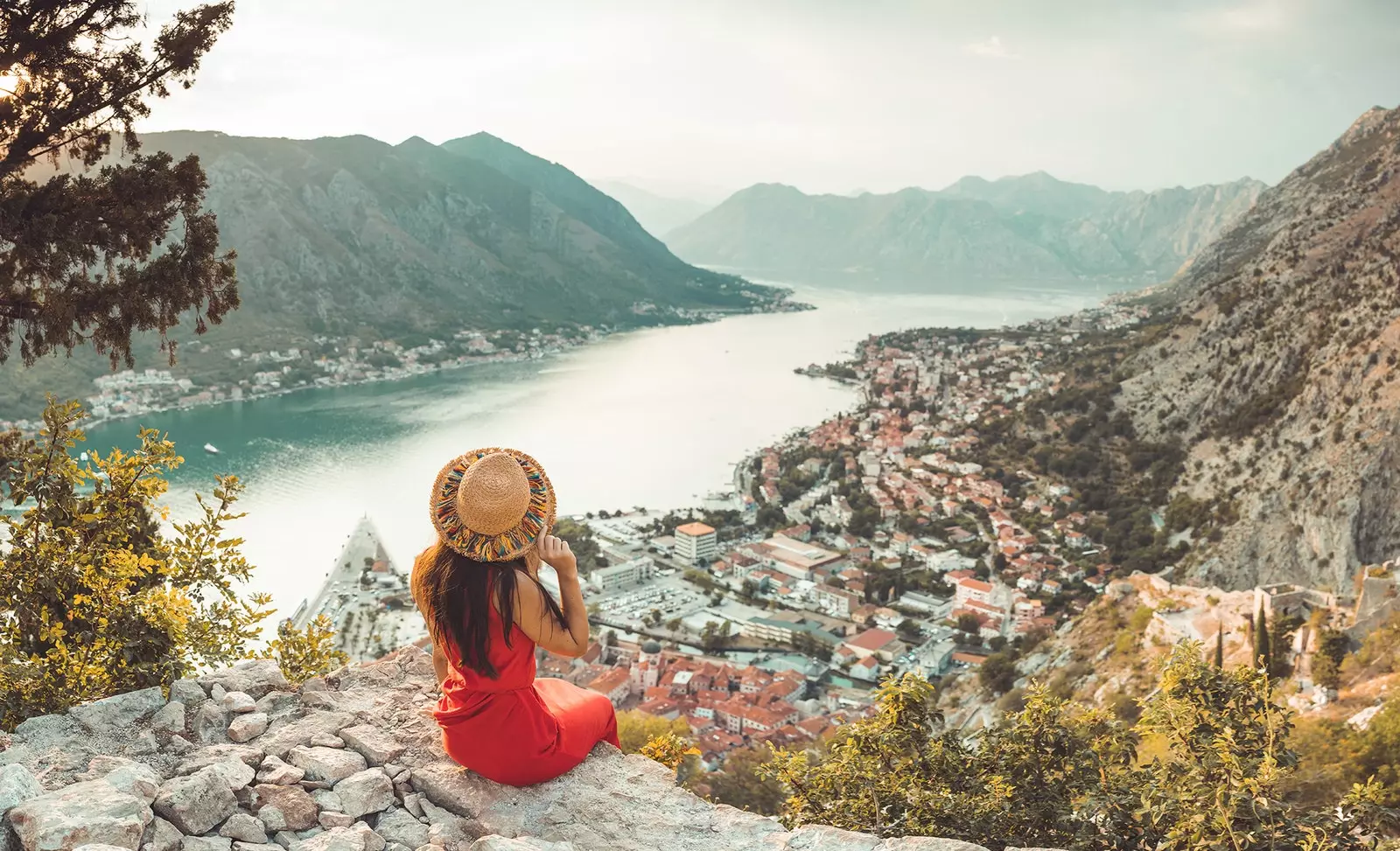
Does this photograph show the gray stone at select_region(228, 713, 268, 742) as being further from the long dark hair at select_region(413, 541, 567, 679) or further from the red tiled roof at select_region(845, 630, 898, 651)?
the red tiled roof at select_region(845, 630, 898, 651)

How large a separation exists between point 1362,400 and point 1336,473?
211 cm

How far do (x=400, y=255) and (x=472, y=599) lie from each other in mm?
77591

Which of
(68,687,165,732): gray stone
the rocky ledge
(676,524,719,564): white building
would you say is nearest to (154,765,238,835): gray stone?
the rocky ledge

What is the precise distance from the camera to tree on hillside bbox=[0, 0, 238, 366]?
3043 mm

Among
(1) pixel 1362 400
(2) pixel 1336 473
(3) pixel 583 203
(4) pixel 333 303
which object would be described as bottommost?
(2) pixel 1336 473

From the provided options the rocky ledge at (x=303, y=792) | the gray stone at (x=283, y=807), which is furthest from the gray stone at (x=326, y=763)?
the gray stone at (x=283, y=807)

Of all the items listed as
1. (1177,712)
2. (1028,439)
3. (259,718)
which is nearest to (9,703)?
(259,718)

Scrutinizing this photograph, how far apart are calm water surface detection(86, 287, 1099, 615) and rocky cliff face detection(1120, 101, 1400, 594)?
15.9 meters

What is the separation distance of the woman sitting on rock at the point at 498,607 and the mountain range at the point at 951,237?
12910cm

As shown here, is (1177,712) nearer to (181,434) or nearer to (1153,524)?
(1153,524)

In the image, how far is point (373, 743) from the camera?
2297 millimetres

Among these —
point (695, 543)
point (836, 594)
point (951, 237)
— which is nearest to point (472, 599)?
point (836, 594)

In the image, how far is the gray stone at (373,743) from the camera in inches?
89.1

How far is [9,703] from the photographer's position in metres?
2.29
